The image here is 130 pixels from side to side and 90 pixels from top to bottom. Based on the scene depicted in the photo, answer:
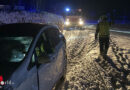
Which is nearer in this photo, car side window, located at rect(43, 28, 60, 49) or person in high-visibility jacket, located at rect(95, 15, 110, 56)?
car side window, located at rect(43, 28, 60, 49)

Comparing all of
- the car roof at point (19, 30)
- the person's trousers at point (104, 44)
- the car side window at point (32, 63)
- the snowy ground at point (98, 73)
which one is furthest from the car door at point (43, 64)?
the person's trousers at point (104, 44)

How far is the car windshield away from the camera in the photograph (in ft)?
9.09

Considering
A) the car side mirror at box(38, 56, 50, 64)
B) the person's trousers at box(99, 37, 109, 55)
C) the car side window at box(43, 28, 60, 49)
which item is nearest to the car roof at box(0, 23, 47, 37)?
the car side window at box(43, 28, 60, 49)

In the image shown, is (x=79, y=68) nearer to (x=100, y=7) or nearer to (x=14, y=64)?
(x=14, y=64)

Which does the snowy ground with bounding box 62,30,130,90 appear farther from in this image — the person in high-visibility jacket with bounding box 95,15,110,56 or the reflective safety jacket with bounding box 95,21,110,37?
the reflective safety jacket with bounding box 95,21,110,37

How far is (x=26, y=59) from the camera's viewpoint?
8.31 ft

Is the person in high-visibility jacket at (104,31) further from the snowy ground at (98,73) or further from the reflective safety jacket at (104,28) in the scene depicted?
the snowy ground at (98,73)

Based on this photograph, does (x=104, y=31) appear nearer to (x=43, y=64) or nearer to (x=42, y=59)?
(x=43, y=64)

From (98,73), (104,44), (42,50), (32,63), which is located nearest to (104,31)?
(104,44)

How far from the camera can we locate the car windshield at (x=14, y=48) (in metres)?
2.77

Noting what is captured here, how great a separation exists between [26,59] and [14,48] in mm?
581

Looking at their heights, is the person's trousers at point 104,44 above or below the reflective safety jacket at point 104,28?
below

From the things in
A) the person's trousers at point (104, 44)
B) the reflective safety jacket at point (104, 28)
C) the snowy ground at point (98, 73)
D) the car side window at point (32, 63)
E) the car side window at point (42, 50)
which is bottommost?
the snowy ground at point (98, 73)

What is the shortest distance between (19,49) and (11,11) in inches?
206
